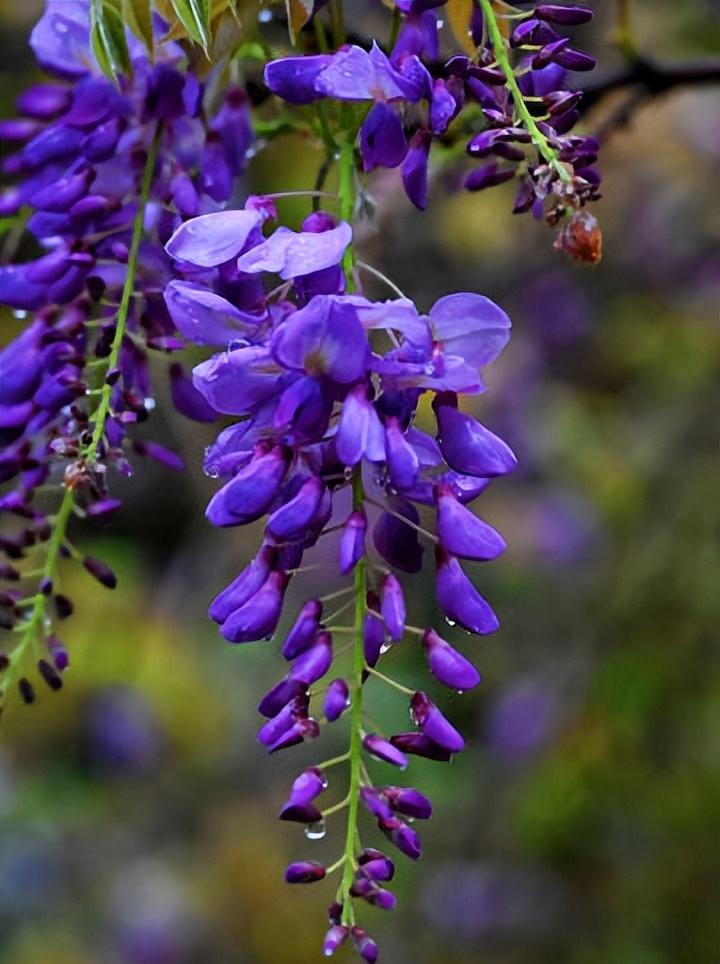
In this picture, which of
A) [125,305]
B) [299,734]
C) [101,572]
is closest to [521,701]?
[101,572]

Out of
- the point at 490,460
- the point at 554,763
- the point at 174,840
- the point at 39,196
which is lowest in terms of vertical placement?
the point at 174,840

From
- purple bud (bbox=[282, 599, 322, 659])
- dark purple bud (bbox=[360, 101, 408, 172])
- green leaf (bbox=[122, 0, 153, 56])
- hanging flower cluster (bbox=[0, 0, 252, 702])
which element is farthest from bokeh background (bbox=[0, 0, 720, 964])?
purple bud (bbox=[282, 599, 322, 659])

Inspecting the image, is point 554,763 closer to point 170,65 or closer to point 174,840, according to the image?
point 174,840

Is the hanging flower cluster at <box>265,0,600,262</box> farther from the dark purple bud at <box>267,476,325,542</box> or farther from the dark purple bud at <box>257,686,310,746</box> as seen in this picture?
the dark purple bud at <box>257,686,310,746</box>

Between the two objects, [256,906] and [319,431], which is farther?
[256,906]

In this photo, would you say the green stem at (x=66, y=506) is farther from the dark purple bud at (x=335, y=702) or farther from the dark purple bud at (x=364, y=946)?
the dark purple bud at (x=364, y=946)

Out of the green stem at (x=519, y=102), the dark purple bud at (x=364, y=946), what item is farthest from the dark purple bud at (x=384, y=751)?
the green stem at (x=519, y=102)

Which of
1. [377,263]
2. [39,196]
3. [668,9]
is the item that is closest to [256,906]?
[377,263]
